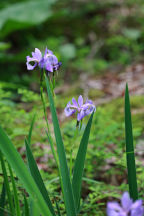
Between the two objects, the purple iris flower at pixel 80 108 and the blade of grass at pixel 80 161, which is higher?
the purple iris flower at pixel 80 108

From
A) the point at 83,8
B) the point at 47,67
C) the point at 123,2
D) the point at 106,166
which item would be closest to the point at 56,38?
the point at 83,8

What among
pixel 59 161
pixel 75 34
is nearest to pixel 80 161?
pixel 59 161

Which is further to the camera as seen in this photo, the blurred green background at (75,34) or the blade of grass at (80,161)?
the blurred green background at (75,34)

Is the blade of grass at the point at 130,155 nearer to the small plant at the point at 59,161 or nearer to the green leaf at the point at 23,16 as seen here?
the small plant at the point at 59,161

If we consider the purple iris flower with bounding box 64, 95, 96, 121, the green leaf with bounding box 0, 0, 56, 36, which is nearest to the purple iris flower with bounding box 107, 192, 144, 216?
the purple iris flower with bounding box 64, 95, 96, 121

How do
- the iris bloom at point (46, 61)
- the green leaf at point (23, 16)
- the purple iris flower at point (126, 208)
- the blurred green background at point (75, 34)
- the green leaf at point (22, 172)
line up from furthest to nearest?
the blurred green background at point (75, 34) → the green leaf at point (23, 16) → the iris bloom at point (46, 61) → the green leaf at point (22, 172) → the purple iris flower at point (126, 208)

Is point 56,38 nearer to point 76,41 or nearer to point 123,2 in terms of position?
point 76,41

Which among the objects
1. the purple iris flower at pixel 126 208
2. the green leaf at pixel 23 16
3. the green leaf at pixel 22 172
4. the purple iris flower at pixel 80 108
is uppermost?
the green leaf at pixel 23 16

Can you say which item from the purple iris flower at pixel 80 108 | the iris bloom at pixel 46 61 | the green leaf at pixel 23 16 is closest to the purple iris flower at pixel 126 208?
the purple iris flower at pixel 80 108
